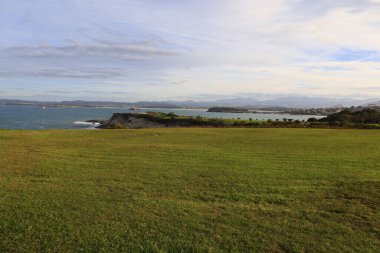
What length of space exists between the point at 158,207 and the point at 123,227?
150 cm

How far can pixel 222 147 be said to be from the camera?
21578mm

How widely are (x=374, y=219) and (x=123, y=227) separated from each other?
5.51 metres

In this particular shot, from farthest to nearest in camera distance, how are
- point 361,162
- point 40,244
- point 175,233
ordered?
point 361,162
point 175,233
point 40,244

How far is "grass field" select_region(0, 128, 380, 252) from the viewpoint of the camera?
714 centimetres

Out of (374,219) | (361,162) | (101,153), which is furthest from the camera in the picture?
(101,153)

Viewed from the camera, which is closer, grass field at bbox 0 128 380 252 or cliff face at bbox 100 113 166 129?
grass field at bbox 0 128 380 252

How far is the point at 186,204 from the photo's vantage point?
9422mm

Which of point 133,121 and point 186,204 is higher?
point 186,204

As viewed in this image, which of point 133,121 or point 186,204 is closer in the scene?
point 186,204

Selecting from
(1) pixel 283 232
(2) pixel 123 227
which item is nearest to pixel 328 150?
(1) pixel 283 232

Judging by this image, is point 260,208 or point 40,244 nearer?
point 40,244

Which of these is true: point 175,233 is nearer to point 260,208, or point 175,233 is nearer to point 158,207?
point 158,207

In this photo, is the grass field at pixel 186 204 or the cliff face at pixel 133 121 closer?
the grass field at pixel 186 204

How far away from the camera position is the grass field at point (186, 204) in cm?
714
